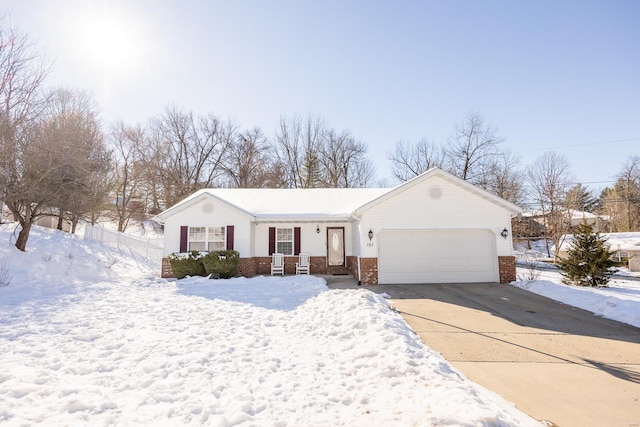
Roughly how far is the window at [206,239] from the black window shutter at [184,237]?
Result: 162 mm

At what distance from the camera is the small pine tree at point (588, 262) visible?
10.2 m

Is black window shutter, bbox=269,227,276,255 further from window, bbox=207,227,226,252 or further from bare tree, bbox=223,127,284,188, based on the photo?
bare tree, bbox=223,127,284,188

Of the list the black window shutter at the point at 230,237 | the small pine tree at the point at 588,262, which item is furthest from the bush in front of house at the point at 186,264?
the small pine tree at the point at 588,262

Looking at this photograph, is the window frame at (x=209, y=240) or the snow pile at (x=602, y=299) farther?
the window frame at (x=209, y=240)

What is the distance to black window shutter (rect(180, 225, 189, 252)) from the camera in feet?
44.0

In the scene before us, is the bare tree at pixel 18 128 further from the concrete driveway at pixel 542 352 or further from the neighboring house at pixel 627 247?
the neighboring house at pixel 627 247

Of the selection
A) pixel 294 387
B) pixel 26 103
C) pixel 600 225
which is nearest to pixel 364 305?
pixel 294 387

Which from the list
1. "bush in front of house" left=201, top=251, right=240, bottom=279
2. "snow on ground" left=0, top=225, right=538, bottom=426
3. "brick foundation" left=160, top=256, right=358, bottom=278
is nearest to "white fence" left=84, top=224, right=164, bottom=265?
"bush in front of house" left=201, top=251, right=240, bottom=279

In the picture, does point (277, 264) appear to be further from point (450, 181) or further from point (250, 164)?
point (250, 164)

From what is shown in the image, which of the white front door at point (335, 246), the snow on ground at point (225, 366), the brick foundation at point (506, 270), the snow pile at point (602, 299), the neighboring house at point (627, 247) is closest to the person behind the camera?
the snow on ground at point (225, 366)

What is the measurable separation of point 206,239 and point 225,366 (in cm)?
1008

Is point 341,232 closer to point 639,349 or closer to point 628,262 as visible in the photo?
point 639,349

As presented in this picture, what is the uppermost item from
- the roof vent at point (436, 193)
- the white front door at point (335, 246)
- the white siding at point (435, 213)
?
the roof vent at point (436, 193)

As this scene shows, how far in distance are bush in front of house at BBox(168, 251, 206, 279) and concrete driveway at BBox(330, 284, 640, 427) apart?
830 cm
